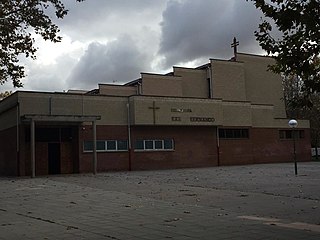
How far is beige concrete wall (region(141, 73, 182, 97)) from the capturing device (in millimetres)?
47125

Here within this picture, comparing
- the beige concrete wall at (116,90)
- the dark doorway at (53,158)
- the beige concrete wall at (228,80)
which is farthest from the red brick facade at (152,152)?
the beige concrete wall at (116,90)

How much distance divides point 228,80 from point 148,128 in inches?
591

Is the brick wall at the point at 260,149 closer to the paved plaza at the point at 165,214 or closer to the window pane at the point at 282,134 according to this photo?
the window pane at the point at 282,134

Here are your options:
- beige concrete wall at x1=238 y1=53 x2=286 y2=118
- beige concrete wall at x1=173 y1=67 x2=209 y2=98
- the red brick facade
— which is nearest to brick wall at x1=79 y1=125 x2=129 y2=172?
the red brick facade

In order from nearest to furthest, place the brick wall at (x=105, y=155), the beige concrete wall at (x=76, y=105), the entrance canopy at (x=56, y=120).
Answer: the entrance canopy at (x=56, y=120) < the beige concrete wall at (x=76, y=105) < the brick wall at (x=105, y=155)

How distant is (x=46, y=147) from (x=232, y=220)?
26.3 m

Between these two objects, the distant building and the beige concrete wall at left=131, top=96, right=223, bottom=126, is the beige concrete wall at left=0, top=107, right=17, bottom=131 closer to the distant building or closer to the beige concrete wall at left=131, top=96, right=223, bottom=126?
the distant building

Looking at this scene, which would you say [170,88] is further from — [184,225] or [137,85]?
[184,225]

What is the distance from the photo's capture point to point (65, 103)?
34438mm

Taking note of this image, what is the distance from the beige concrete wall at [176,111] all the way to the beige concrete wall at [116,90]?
34.9 feet

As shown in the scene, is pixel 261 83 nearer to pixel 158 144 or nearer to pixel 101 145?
pixel 158 144

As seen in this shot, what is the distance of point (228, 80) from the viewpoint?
49812 mm

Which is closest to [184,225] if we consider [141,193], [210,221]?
[210,221]

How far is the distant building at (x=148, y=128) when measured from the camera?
33.5m
